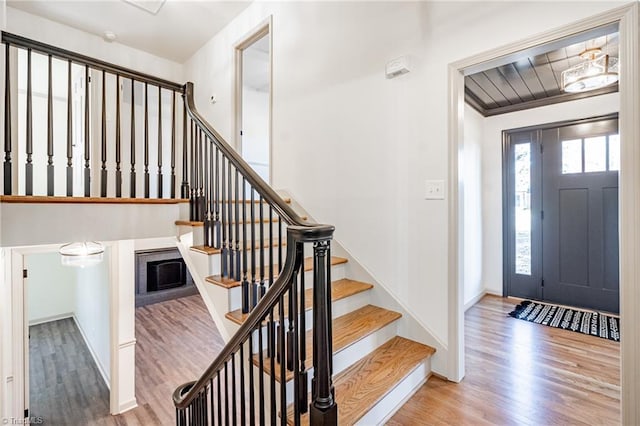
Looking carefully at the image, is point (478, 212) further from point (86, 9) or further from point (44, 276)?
point (44, 276)

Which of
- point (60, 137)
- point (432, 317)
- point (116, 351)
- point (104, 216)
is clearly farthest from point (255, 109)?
point (432, 317)

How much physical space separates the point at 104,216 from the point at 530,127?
4.86 meters

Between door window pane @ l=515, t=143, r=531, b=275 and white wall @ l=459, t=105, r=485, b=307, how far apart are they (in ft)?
1.49

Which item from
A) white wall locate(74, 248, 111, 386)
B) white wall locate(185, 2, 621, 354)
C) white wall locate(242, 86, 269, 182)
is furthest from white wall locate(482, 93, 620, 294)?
white wall locate(74, 248, 111, 386)

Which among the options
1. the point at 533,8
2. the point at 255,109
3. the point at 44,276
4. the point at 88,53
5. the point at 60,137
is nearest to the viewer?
the point at 533,8

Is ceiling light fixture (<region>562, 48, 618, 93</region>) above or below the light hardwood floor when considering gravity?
above

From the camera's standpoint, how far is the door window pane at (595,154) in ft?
11.6

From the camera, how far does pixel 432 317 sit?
7.06 ft

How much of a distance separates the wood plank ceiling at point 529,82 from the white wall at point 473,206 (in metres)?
0.26

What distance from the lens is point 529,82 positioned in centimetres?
334

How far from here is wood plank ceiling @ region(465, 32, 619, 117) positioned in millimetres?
2703

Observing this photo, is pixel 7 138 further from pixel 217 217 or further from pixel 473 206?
pixel 473 206

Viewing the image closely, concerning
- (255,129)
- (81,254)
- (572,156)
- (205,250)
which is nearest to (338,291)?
(205,250)

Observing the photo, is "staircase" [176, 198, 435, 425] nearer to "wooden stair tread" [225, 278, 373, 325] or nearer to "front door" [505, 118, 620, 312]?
"wooden stair tread" [225, 278, 373, 325]
